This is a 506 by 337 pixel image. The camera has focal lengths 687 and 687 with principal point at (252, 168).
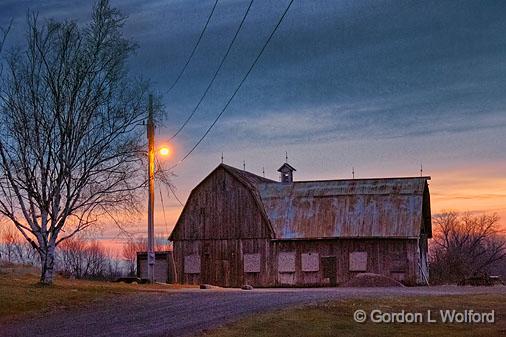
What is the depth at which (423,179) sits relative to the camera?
51.0m

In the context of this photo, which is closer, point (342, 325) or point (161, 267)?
point (342, 325)

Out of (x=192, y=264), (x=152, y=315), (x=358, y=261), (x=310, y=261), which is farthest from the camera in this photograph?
(x=192, y=264)

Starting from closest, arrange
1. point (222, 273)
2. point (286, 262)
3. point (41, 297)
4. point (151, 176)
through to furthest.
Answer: point (41, 297)
point (151, 176)
point (286, 262)
point (222, 273)

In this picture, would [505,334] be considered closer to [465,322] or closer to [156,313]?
[465,322]

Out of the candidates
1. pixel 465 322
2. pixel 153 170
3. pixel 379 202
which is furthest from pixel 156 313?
pixel 379 202

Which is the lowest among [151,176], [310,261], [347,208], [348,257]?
[310,261]

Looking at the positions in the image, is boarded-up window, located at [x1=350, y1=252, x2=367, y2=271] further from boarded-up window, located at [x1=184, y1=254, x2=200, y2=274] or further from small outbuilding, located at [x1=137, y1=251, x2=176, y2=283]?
small outbuilding, located at [x1=137, y1=251, x2=176, y2=283]

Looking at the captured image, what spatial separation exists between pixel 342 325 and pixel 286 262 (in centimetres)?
3060

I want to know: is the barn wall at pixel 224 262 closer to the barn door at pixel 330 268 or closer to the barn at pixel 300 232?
the barn at pixel 300 232

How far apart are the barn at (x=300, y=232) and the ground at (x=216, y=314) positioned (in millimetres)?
20154

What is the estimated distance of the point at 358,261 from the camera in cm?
4766

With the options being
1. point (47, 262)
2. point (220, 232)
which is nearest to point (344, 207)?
point (220, 232)

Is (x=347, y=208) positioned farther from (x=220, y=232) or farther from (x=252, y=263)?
(x=220, y=232)

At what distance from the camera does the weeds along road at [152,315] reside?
18.3 m
